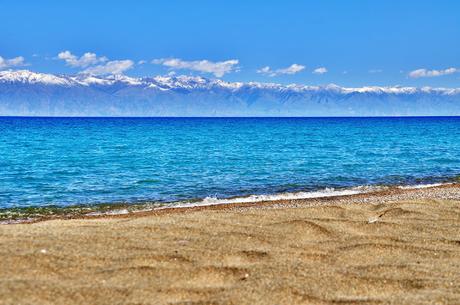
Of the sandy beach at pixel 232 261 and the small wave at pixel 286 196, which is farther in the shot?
the small wave at pixel 286 196

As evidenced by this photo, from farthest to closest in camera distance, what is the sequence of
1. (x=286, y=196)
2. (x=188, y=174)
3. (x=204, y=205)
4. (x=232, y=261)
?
1. (x=188, y=174)
2. (x=286, y=196)
3. (x=204, y=205)
4. (x=232, y=261)

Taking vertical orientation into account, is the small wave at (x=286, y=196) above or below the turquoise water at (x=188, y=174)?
above

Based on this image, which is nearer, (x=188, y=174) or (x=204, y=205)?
(x=204, y=205)

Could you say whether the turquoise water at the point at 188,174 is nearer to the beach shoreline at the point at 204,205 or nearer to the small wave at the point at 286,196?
the small wave at the point at 286,196

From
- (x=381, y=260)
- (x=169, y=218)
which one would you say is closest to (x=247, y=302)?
(x=381, y=260)

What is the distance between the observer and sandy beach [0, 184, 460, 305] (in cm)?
788

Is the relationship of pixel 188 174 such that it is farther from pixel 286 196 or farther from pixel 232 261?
pixel 232 261

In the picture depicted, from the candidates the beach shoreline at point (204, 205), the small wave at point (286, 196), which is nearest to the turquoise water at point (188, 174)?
the small wave at point (286, 196)

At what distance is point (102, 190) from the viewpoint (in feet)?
87.7

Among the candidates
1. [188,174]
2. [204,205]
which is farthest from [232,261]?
[188,174]

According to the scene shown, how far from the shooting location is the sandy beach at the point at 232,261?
7.88 meters

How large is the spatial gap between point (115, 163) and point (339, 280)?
1323 inches

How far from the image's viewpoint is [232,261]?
9562 mm

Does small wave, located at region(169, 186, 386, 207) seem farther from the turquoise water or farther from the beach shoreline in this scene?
the turquoise water
